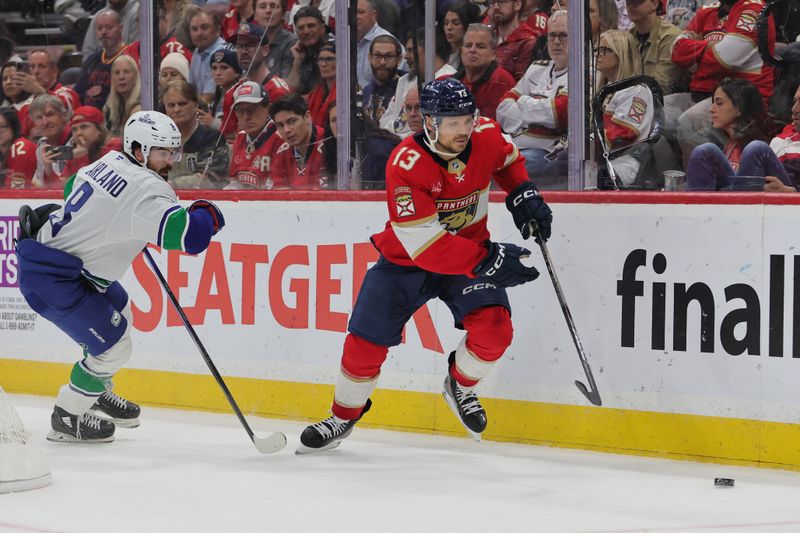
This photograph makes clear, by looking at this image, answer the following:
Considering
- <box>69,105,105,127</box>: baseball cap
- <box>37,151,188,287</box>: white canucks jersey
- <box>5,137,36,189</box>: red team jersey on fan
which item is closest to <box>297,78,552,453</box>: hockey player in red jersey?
<box>37,151,188,287</box>: white canucks jersey

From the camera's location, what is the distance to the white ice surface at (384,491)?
335cm

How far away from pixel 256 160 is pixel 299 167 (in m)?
0.26

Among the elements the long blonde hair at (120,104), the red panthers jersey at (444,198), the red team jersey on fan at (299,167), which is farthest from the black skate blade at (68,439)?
the long blonde hair at (120,104)

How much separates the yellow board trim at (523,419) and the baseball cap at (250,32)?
1.64 meters

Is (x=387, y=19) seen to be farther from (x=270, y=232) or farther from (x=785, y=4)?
(x=785, y=4)

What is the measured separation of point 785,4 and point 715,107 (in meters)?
0.43

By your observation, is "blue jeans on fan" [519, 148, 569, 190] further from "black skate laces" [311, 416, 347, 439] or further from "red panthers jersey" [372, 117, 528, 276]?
"black skate laces" [311, 416, 347, 439]

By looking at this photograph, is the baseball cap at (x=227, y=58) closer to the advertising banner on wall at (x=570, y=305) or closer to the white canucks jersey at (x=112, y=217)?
the advertising banner on wall at (x=570, y=305)

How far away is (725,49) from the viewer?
184 inches

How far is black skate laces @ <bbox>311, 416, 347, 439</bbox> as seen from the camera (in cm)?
447

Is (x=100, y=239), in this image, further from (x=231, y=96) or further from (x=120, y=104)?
(x=120, y=104)

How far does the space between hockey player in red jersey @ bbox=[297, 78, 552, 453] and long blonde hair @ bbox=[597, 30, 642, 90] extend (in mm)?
674

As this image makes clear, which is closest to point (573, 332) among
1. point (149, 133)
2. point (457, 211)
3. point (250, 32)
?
point (457, 211)

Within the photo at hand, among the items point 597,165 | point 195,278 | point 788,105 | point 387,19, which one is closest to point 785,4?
point 788,105
